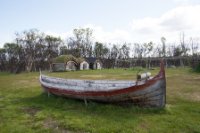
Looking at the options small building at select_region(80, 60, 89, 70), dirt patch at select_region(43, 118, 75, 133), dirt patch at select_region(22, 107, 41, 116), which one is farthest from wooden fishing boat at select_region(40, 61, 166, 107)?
small building at select_region(80, 60, 89, 70)

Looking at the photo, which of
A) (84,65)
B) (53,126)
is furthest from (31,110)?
(84,65)

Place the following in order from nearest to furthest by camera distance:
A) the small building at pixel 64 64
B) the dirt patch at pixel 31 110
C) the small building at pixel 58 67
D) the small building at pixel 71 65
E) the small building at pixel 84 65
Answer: the dirt patch at pixel 31 110
the small building at pixel 64 64
the small building at pixel 58 67
the small building at pixel 71 65
the small building at pixel 84 65

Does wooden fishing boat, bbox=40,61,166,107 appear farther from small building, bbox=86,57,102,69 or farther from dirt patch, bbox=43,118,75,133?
small building, bbox=86,57,102,69

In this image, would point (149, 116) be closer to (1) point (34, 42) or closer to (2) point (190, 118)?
(2) point (190, 118)

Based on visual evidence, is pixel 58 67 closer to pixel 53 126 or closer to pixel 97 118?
pixel 97 118

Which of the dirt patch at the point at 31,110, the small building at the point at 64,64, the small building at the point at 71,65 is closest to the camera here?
the dirt patch at the point at 31,110

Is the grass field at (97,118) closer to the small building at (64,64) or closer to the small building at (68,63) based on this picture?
the small building at (64,64)

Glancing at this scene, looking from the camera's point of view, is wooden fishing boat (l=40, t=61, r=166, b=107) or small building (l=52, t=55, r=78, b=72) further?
small building (l=52, t=55, r=78, b=72)

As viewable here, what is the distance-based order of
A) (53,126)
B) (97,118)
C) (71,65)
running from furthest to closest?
(71,65), (97,118), (53,126)

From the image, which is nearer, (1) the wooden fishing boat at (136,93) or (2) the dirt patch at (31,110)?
(1) the wooden fishing boat at (136,93)

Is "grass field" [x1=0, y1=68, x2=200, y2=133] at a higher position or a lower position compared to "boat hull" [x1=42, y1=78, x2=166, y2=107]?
lower

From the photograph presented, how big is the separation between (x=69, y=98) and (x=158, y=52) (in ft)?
255

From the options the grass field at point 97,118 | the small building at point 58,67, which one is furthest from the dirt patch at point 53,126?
the small building at point 58,67

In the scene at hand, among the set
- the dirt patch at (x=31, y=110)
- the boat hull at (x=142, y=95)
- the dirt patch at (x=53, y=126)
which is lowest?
the dirt patch at (x=53, y=126)
